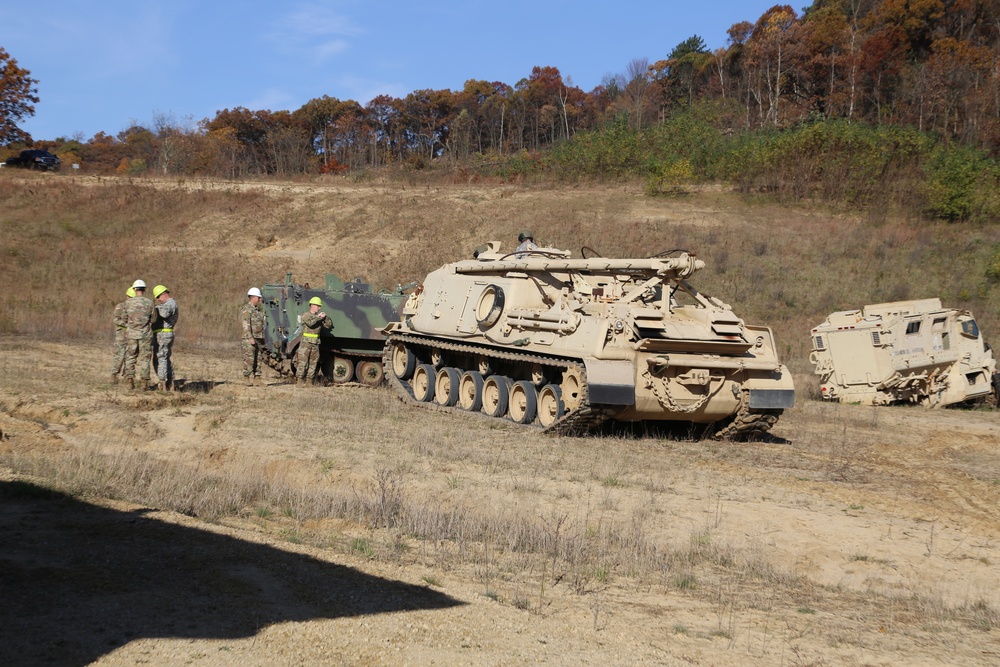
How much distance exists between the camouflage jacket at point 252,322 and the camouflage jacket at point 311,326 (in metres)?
0.80

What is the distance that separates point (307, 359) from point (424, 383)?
7.94 ft

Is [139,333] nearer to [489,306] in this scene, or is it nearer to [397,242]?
[489,306]

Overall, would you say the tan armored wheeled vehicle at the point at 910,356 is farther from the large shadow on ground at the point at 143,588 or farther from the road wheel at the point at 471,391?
the large shadow on ground at the point at 143,588

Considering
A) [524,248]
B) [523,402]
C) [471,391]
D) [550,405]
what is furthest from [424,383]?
[550,405]

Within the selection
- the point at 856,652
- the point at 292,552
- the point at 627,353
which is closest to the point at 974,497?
the point at 627,353

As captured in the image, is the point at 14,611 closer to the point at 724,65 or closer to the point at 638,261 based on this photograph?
the point at 638,261

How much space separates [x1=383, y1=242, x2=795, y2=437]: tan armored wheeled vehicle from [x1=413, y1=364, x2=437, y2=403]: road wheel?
64 centimetres

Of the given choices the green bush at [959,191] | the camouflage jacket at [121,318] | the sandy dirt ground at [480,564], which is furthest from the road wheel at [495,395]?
the green bush at [959,191]

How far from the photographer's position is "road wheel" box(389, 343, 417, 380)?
62.8 feet

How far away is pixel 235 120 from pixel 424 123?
12199mm

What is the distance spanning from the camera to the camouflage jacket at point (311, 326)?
18.8 meters

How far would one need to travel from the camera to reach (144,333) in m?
15.7

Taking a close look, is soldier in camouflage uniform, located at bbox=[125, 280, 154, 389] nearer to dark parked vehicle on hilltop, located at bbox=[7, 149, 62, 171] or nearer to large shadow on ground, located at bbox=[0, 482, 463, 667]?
large shadow on ground, located at bbox=[0, 482, 463, 667]

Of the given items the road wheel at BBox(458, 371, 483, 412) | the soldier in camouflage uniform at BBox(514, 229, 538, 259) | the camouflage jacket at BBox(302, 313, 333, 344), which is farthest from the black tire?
the camouflage jacket at BBox(302, 313, 333, 344)
